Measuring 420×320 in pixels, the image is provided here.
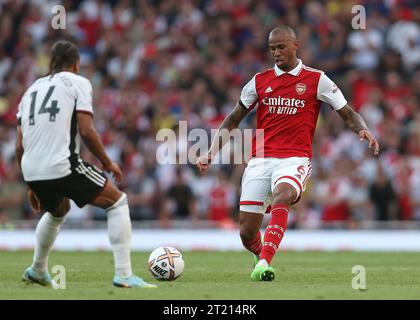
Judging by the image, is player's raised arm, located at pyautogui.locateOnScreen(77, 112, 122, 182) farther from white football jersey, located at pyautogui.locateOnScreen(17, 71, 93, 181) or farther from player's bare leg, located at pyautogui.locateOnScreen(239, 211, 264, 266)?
player's bare leg, located at pyautogui.locateOnScreen(239, 211, 264, 266)


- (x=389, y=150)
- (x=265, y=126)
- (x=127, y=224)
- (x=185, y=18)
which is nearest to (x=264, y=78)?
(x=265, y=126)

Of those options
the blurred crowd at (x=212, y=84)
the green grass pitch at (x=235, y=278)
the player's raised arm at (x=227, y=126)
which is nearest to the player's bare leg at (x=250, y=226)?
the green grass pitch at (x=235, y=278)

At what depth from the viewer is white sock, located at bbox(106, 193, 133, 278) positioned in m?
9.49

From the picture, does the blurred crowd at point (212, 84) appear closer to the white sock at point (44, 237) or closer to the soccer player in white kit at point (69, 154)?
the white sock at point (44, 237)

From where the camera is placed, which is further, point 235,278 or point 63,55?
point 235,278

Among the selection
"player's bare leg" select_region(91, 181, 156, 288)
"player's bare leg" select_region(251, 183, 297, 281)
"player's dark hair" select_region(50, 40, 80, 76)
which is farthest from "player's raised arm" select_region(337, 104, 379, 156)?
"player's dark hair" select_region(50, 40, 80, 76)

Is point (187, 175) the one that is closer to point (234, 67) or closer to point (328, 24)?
point (234, 67)

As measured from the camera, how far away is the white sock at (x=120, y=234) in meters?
9.49

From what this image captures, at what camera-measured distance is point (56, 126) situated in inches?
373

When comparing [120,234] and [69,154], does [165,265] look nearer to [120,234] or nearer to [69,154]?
[120,234]

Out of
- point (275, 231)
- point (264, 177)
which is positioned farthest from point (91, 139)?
point (264, 177)

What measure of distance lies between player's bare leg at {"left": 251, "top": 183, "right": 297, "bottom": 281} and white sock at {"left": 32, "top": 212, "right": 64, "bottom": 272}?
6.81 ft

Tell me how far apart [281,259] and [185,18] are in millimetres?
10737

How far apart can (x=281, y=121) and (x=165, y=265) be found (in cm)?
201
